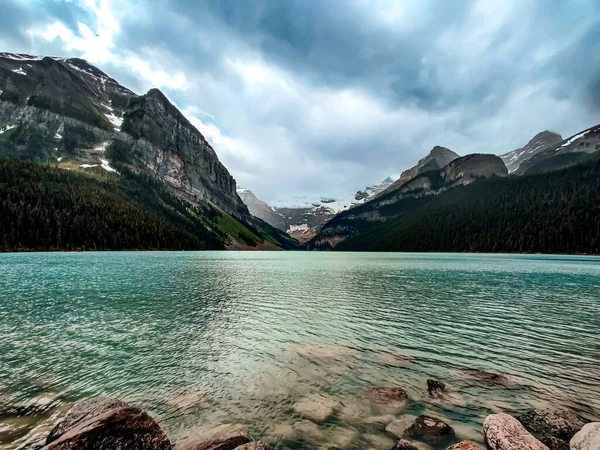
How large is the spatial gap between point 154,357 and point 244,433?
10724 mm

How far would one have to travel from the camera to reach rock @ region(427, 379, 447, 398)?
52.2 feet

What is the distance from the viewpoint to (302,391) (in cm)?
1666

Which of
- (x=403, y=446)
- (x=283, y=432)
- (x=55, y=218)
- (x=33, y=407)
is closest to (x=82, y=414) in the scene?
(x=33, y=407)

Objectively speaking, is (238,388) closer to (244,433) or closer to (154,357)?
(244,433)

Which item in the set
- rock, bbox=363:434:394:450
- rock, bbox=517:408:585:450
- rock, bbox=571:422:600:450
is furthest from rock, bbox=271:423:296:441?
rock, bbox=571:422:600:450

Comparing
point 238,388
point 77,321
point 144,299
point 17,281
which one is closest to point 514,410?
point 238,388

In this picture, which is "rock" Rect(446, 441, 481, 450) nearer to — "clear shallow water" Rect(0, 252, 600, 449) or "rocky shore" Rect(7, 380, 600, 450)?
"rocky shore" Rect(7, 380, 600, 450)

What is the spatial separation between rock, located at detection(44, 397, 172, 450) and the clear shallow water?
1837 millimetres

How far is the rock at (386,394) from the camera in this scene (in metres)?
15.5

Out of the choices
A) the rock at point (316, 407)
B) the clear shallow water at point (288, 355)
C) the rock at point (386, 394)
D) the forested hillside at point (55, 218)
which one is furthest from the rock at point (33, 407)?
the forested hillside at point (55, 218)

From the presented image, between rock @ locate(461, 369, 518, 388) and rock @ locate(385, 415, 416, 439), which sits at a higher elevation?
rock @ locate(461, 369, 518, 388)

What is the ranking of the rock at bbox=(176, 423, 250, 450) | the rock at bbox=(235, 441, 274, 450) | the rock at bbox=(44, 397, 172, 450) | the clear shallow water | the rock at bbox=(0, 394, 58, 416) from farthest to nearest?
the clear shallow water
the rock at bbox=(0, 394, 58, 416)
the rock at bbox=(176, 423, 250, 450)
the rock at bbox=(235, 441, 274, 450)
the rock at bbox=(44, 397, 172, 450)

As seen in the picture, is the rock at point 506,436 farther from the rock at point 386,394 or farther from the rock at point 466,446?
the rock at point 386,394

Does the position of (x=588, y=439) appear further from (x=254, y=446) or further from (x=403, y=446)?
(x=254, y=446)
